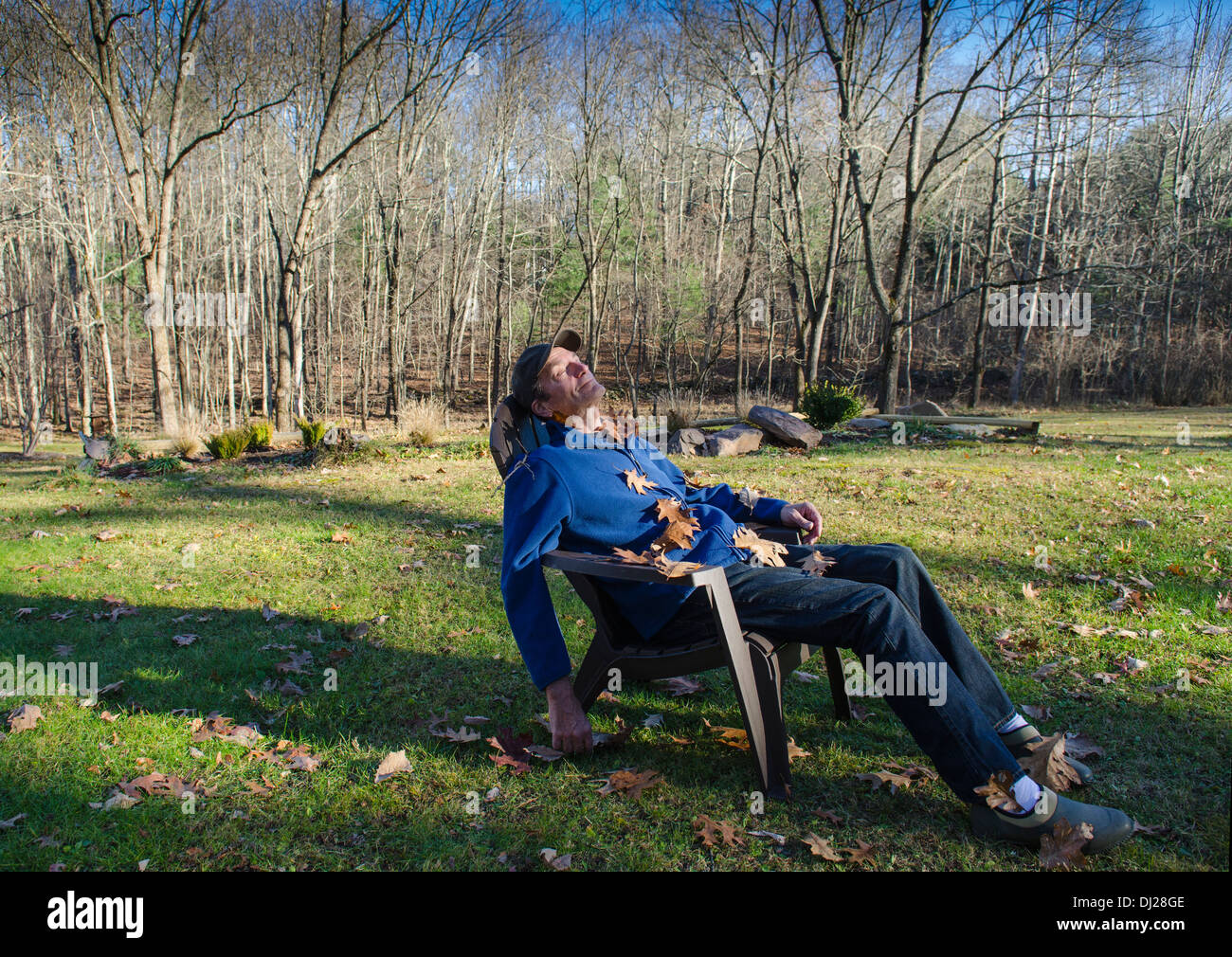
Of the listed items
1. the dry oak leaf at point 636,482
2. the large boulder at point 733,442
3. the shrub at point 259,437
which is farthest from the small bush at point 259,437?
the dry oak leaf at point 636,482

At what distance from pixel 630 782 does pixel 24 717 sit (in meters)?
2.62

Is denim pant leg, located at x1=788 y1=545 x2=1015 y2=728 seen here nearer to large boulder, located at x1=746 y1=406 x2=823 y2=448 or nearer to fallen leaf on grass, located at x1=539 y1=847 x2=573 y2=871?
fallen leaf on grass, located at x1=539 y1=847 x2=573 y2=871

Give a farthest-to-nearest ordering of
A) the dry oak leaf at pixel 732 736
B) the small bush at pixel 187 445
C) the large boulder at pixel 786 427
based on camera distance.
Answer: the large boulder at pixel 786 427
the small bush at pixel 187 445
the dry oak leaf at pixel 732 736

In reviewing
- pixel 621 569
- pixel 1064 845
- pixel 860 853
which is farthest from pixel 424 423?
pixel 1064 845

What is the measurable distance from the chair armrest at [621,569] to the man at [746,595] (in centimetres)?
10

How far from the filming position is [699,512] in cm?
312

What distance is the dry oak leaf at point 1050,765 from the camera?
99.3 inches

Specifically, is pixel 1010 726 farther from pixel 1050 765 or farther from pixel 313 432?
pixel 313 432

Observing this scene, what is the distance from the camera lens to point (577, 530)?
289cm

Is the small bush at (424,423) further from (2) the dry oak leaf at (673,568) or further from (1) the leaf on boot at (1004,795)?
(1) the leaf on boot at (1004,795)

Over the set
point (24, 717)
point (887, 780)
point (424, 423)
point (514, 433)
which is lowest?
point (24, 717)

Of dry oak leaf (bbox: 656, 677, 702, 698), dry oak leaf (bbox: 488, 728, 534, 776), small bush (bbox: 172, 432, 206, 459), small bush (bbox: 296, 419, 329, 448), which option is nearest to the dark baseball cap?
dry oak leaf (bbox: 488, 728, 534, 776)

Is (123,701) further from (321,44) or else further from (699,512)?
(321,44)

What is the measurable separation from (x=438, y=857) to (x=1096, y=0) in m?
15.7
